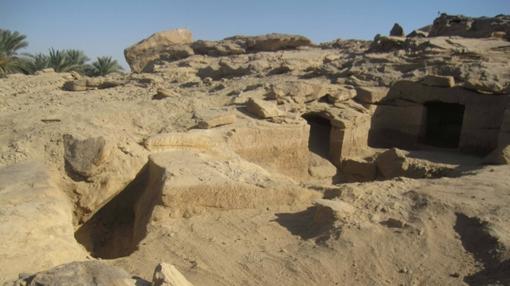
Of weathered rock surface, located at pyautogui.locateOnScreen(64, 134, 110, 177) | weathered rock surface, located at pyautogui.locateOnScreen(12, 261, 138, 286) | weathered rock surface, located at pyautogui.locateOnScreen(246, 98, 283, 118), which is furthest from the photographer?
weathered rock surface, located at pyautogui.locateOnScreen(246, 98, 283, 118)

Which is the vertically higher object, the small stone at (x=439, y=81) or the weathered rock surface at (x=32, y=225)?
the small stone at (x=439, y=81)

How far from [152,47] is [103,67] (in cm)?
214

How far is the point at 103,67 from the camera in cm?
1775

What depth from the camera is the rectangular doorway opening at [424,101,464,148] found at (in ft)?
36.1

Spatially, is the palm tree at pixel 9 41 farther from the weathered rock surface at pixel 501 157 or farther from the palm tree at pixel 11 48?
the weathered rock surface at pixel 501 157

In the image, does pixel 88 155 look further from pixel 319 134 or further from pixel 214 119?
pixel 319 134

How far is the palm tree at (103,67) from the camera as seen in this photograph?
17.8 m

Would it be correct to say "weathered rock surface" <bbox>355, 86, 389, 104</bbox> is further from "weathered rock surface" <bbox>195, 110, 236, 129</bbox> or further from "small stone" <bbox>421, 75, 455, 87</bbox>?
"weathered rock surface" <bbox>195, 110, 236, 129</bbox>

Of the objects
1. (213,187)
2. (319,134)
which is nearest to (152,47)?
(319,134)

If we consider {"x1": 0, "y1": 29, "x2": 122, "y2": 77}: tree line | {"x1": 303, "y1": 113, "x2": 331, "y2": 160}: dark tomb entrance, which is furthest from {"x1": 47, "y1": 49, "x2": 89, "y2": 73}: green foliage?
{"x1": 303, "y1": 113, "x2": 331, "y2": 160}: dark tomb entrance

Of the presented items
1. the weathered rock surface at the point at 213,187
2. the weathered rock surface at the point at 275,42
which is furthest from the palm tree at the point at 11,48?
the weathered rock surface at the point at 213,187

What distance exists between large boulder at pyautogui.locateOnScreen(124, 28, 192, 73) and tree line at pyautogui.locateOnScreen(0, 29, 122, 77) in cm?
72

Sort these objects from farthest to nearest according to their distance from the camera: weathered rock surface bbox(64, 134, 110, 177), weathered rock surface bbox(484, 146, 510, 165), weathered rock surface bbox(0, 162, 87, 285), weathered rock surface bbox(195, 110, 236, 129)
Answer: weathered rock surface bbox(195, 110, 236, 129)
weathered rock surface bbox(484, 146, 510, 165)
weathered rock surface bbox(64, 134, 110, 177)
weathered rock surface bbox(0, 162, 87, 285)

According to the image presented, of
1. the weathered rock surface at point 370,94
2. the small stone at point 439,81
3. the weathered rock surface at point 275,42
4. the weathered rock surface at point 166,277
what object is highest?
the weathered rock surface at point 275,42
